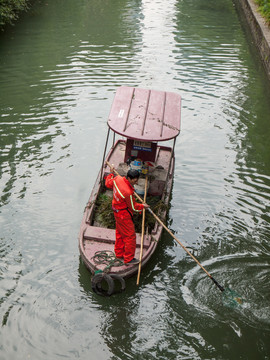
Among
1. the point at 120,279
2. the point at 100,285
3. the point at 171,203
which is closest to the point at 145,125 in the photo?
the point at 171,203

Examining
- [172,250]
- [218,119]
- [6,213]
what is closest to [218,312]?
[172,250]

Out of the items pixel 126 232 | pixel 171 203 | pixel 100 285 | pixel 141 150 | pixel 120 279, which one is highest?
pixel 141 150

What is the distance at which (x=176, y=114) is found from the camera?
8.80 meters

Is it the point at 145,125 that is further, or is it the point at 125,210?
the point at 145,125

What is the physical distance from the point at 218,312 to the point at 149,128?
12.1 ft

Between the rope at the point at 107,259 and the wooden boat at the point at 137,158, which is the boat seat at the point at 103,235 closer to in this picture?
the wooden boat at the point at 137,158

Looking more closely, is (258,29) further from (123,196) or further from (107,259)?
(107,259)

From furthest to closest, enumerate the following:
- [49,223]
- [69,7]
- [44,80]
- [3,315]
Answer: [69,7] < [44,80] < [49,223] < [3,315]

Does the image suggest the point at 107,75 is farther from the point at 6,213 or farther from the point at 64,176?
the point at 6,213

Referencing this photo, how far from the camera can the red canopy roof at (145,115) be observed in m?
8.29

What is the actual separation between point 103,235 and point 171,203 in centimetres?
239

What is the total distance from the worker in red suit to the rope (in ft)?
0.33

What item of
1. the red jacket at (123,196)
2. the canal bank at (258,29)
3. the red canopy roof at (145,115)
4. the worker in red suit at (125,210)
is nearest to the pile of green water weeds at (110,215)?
the worker in red suit at (125,210)

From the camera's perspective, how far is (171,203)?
9625 mm
